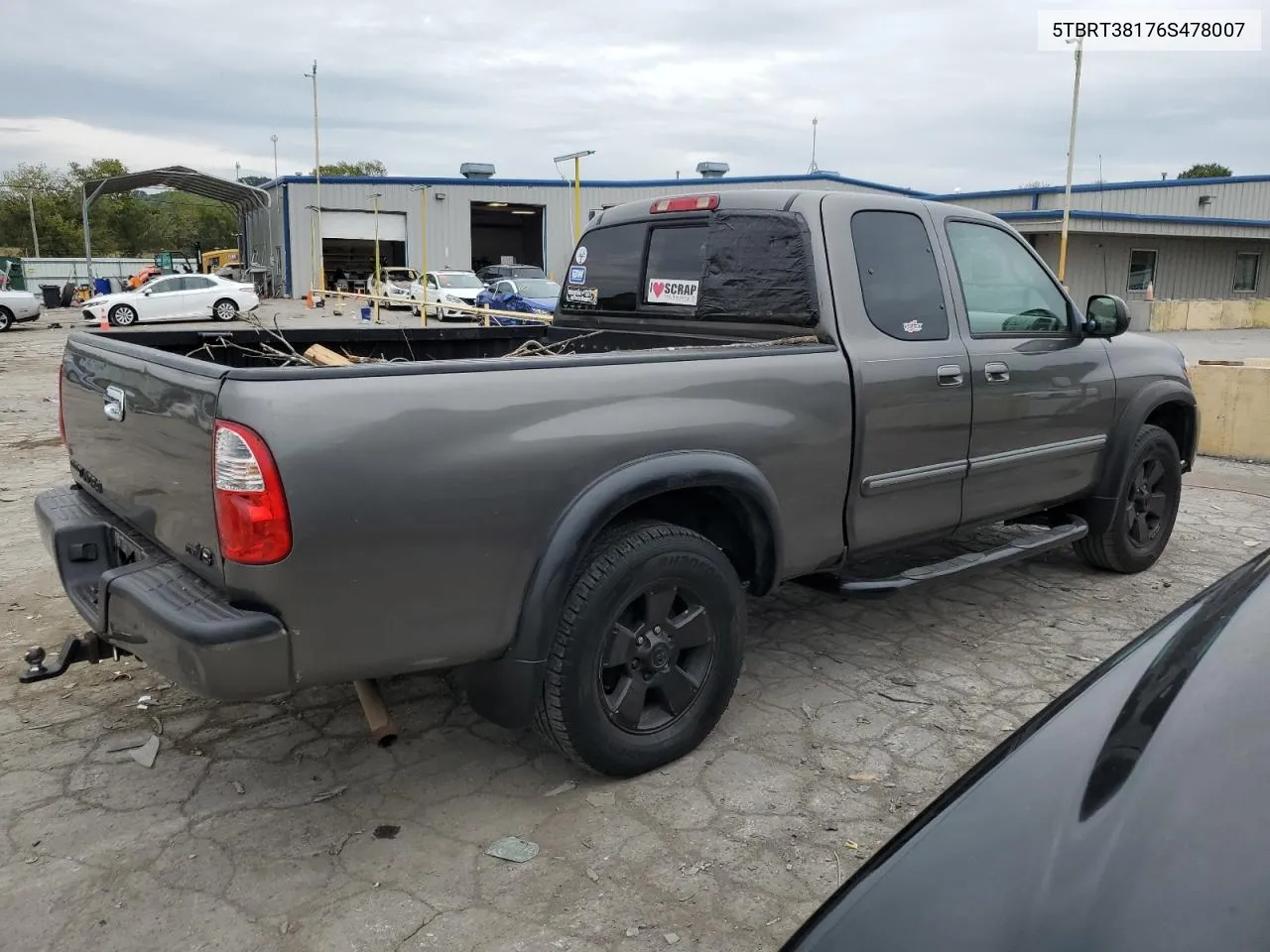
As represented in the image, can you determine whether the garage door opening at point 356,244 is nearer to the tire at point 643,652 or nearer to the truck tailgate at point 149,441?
the truck tailgate at point 149,441

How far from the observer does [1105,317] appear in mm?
4691

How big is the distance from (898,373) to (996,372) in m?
0.65

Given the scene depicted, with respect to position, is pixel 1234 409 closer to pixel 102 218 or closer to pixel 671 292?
pixel 671 292

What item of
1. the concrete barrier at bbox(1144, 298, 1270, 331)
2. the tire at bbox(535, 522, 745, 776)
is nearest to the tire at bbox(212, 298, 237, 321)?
the concrete barrier at bbox(1144, 298, 1270, 331)

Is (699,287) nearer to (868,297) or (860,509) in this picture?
(868,297)

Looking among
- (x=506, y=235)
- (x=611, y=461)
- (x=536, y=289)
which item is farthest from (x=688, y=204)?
(x=506, y=235)

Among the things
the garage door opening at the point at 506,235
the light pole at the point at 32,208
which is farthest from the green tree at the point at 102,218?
the garage door opening at the point at 506,235

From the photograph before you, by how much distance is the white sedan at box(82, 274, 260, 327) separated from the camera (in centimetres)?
2652

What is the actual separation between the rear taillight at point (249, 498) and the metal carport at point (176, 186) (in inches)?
1511

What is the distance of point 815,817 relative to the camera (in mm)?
3062

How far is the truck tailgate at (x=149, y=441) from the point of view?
8.30 ft

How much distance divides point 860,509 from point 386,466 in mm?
1917

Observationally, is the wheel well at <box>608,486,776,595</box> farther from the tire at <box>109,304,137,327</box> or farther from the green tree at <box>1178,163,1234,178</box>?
the green tree at <box>1178,163,1234,178</box>

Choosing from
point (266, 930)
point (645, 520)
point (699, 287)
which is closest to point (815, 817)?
point (645, 520)
